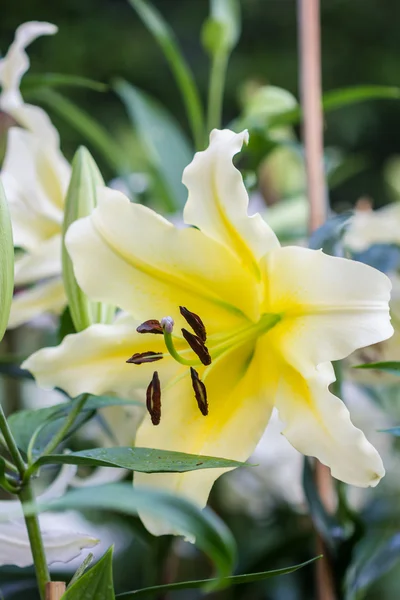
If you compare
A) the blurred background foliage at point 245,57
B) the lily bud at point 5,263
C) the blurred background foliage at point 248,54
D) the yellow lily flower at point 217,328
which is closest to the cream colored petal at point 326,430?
the yellow lily flower at point 217,328

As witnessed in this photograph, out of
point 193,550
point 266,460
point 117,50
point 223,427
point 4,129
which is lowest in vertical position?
point 193,550

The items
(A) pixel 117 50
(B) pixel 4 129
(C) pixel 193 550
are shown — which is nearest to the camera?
(B) pixel 4 129

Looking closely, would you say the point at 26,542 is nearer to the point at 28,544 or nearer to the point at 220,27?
the point at 28,544

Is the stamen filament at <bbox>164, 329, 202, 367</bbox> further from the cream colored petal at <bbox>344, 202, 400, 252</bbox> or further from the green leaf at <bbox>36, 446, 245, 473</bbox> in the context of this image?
the cream colored petal at <bbox>344, 202, 400, 252</bbox>

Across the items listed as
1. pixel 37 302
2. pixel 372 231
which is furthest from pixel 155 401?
pixel 372 231

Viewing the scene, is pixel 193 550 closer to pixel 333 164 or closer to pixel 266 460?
pixel 266 460

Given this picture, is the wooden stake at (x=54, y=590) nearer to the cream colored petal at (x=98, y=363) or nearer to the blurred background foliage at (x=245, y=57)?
the cream colored petal at (x=98, y=363)

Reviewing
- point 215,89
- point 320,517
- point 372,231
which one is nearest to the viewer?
point 320,517

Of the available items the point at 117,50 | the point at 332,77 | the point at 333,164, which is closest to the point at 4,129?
the point at 333,164
